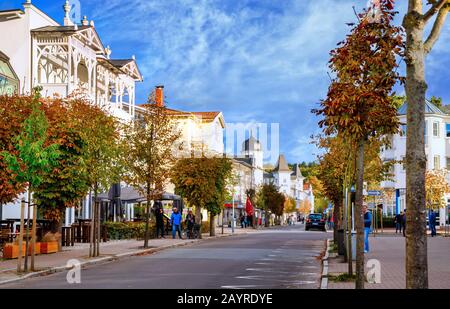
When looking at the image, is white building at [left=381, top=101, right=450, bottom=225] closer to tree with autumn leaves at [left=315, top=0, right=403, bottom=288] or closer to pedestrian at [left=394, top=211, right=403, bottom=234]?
pedestrian at [left=394, top=211, right=403, bottom=234]

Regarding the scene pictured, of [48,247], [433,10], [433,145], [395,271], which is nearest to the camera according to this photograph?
[433,10]

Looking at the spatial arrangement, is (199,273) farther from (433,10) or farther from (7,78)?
(7,78)

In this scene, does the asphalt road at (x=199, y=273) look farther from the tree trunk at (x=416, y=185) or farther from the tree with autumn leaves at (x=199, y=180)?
the tree with autumn leaves at (x=199, y=180)

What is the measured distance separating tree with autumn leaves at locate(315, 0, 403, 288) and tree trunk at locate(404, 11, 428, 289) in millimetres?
4862

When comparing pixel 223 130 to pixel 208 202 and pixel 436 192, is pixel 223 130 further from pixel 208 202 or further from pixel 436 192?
pixel 208 202

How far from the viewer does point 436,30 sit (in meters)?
8.98

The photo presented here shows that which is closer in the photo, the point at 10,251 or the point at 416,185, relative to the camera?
the point at 416,185

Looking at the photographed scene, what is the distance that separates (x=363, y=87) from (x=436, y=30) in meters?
4.95

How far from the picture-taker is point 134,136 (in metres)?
32.1

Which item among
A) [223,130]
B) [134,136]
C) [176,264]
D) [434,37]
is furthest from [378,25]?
[223,130]

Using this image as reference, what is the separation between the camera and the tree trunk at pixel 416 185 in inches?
330

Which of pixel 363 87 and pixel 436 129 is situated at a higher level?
pixel 436 129

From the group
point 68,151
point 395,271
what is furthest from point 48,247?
point 395,271
